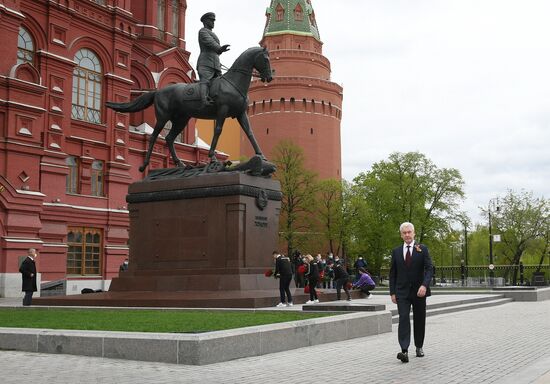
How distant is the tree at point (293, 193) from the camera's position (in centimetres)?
5456

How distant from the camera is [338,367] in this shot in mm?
9164

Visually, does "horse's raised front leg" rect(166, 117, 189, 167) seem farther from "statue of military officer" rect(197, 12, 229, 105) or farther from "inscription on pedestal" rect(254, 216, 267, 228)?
"inscription on pedestal" rect(254, 216, 267, 228)

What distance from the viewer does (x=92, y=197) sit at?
39.3 m

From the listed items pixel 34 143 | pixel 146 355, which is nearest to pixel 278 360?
pixel 146 355

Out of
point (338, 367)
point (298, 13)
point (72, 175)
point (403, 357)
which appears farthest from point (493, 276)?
point (338, 367)

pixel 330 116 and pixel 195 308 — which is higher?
pixel 330 116

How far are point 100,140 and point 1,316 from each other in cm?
2702

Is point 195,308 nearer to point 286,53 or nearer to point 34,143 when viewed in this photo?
point 34,143

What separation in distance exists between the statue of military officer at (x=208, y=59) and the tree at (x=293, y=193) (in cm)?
3477

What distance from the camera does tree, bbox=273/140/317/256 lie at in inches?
2148

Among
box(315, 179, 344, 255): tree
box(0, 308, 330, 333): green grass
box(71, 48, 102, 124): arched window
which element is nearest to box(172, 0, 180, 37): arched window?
box(71, 48, 102, 124): arched window

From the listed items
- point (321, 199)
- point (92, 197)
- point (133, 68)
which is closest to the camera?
point (92, 197)

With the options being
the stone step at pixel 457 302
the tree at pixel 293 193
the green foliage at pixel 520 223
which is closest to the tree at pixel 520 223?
the green foliage at pixel 520 223

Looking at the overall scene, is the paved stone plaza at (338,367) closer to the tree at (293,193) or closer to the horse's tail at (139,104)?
the horse's tail at (139,104)
